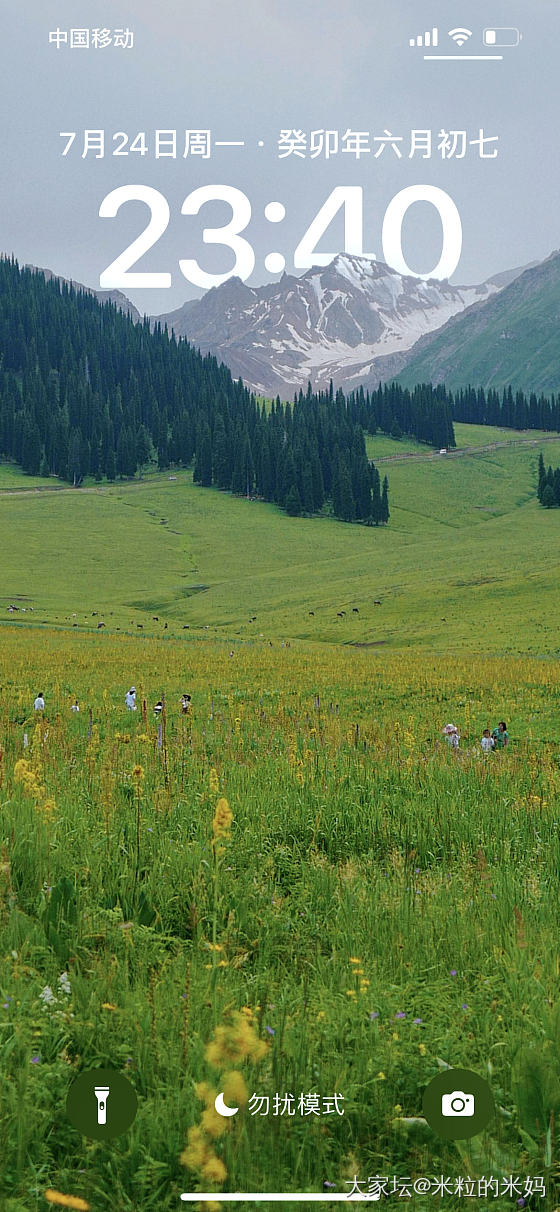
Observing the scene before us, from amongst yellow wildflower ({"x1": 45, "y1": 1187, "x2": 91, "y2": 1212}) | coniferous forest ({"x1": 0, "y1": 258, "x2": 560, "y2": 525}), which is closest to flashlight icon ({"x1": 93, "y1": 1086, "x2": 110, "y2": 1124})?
yellow wildflower ({"x1": 45, "y1": 1187, "x2": 91, "y2": 1212})

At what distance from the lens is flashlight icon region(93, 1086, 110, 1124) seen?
2.74 metres

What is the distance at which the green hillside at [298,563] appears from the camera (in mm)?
58125

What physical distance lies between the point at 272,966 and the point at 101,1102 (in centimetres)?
139

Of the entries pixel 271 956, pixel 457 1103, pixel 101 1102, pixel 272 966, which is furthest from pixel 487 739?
pixel 101 1102

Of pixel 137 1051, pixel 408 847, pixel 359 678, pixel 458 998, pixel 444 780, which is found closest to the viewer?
pixel 137 1051

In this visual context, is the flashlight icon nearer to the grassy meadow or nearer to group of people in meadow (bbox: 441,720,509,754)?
the grassy meadow

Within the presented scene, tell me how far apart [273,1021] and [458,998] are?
36.0 inches

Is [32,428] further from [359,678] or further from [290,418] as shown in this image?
[359,678]

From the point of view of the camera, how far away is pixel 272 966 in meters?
3.99

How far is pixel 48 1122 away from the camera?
2.85m

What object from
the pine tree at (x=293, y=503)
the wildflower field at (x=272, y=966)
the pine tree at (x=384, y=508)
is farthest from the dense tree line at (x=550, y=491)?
the wildflower field at (x=272, y=966)

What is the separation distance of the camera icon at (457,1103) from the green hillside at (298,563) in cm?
4224

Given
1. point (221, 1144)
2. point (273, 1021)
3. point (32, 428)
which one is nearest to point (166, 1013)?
point (273, 1021)

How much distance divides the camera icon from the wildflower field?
0.44 ft
